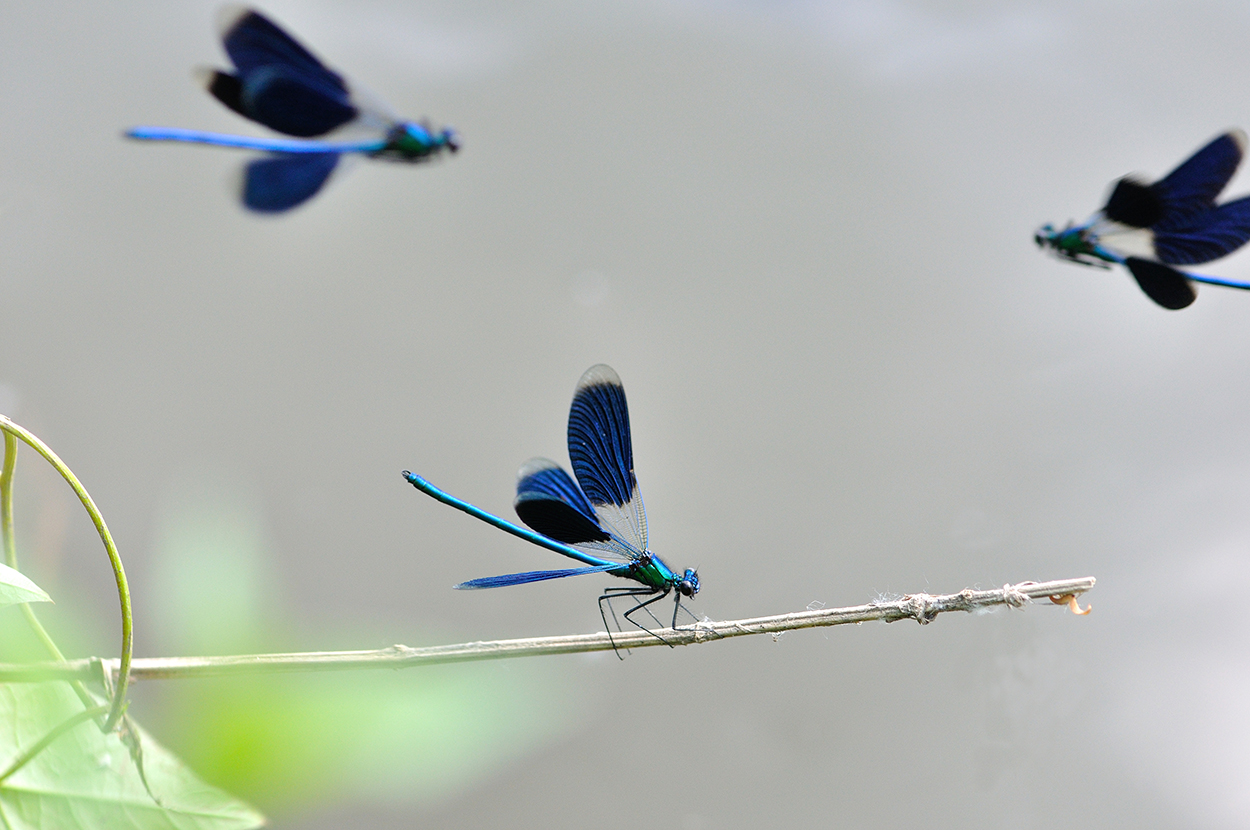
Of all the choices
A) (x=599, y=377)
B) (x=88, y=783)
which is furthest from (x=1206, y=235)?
(x=88, y=783)

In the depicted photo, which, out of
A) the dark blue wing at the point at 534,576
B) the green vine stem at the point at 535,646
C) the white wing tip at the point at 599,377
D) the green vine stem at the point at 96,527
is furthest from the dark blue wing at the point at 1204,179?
the green vine stem at the point at 96,527

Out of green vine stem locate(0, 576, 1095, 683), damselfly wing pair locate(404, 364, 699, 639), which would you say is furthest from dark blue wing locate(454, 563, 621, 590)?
green vine stem locate(0, 576, 1095, 683)

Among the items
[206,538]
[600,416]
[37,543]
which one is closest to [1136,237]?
[600,416]

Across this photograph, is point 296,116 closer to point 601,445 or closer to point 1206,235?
point 601,445

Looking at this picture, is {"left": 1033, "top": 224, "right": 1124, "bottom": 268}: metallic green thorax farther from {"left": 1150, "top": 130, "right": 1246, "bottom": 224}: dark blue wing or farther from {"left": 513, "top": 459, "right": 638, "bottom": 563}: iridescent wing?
{"left": 513, "top": 459, "right": 638, "bottom": 563}: iridescent wing

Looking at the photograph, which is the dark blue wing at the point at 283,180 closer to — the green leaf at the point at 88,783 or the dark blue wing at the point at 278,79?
the dark blue wing at the point at 278,79

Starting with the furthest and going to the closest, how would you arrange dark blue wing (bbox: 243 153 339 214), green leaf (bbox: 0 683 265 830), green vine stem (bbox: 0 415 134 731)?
green leaf (bbox: 0 683 265 830) → green vine stem (bbox: 0 415 134 731) → dark blue wing (bbox: 243 153 339 214)
